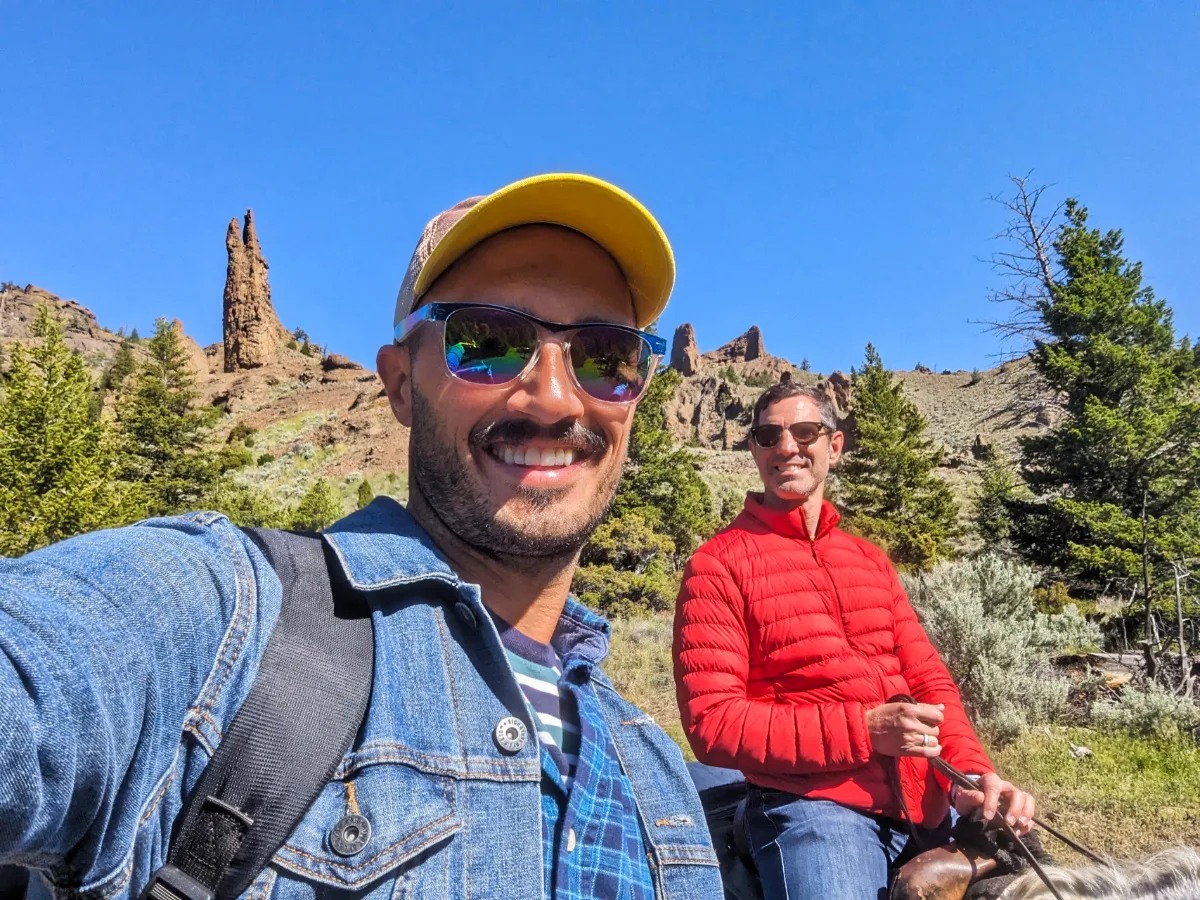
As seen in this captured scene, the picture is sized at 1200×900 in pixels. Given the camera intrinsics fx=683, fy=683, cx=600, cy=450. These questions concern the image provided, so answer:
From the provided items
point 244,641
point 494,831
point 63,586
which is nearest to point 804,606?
point 494,831

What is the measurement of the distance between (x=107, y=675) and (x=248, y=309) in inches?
2947

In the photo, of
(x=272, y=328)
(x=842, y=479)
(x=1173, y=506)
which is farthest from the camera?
(x=272, y=328)

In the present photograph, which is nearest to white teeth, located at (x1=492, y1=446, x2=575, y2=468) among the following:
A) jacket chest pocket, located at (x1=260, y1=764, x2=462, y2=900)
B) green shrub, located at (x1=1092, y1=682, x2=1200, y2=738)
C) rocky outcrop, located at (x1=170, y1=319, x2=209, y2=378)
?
jacket chest pocket, located at (x1=260, y1=764, x2=462, y2=900)

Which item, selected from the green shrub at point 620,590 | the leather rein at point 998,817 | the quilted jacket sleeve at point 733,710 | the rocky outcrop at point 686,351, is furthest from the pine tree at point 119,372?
the rocky outcrop at point 686,351

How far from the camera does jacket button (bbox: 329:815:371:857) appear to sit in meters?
0.83

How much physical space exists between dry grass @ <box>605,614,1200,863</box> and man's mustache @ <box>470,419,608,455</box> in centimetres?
481

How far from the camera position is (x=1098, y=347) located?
588 inches

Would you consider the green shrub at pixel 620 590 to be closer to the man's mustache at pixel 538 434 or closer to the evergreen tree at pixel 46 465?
the evergreen tree at pixel 46 465

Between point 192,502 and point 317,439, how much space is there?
23725mm

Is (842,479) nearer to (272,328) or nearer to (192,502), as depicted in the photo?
(192,502)

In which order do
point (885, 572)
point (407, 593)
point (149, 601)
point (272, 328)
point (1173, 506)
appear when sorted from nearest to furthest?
point (149, 601) < point (407, 593) < point (885, 572) < point (1173, 506) < point (272, 328)

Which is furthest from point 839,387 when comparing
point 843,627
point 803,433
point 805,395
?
point 843,627

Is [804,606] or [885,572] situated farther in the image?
[885,572]

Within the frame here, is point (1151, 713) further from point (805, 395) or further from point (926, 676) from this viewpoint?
point (805, 395)
